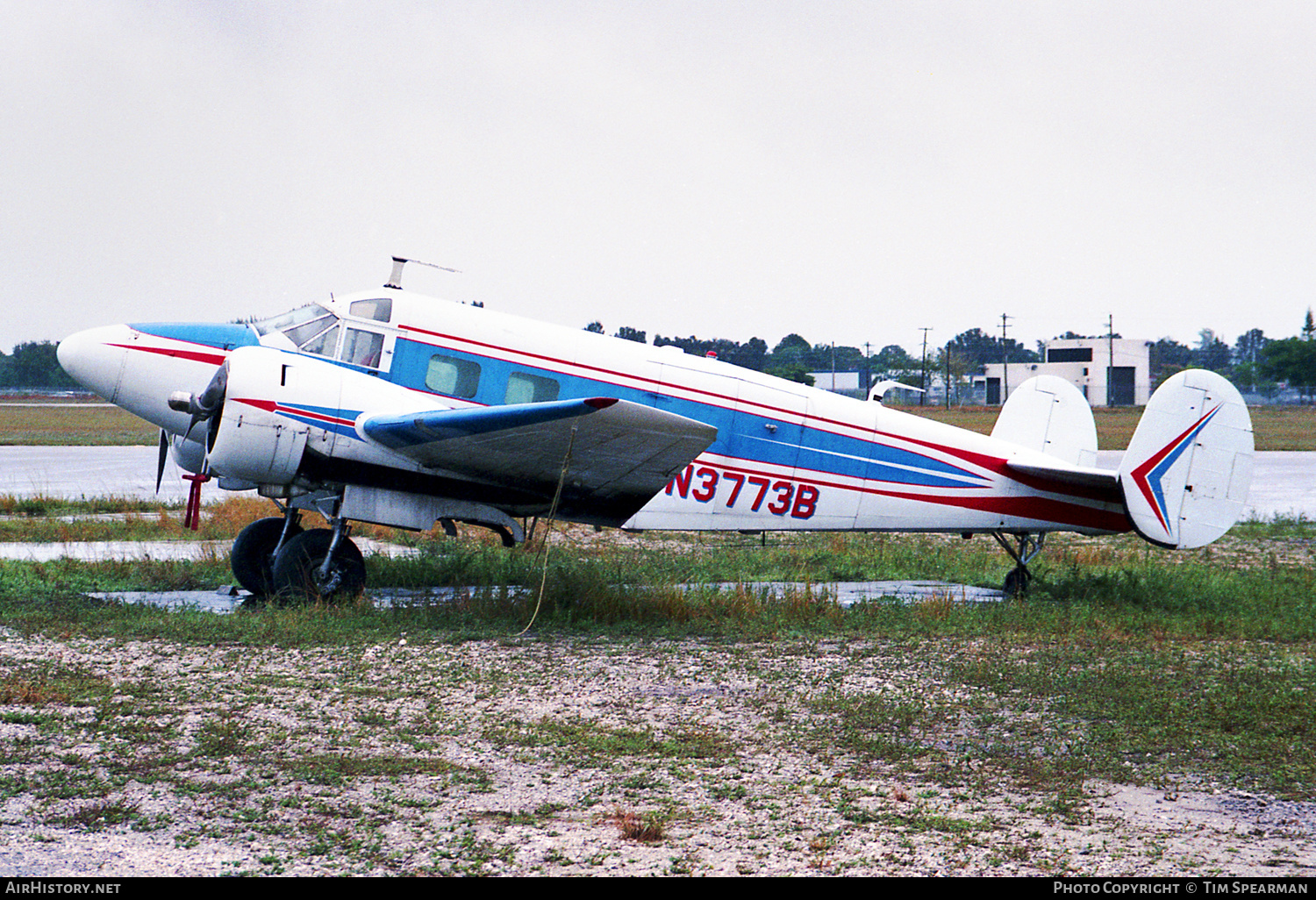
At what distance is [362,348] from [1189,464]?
8.62 meters

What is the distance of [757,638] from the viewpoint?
9141mm

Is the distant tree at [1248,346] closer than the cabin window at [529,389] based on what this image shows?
No

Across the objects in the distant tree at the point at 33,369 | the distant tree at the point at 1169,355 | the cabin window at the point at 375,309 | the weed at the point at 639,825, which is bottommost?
the distant tree at the point at 33,369

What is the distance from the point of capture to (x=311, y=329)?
1038 centimetres

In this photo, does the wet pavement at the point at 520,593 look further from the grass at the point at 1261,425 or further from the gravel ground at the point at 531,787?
the grass at the point at 1261,425

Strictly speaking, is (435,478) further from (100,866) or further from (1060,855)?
(1060,855)

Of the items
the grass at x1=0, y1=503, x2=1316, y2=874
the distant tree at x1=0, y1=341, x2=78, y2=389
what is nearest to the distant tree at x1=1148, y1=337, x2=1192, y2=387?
the distant tree at x1=0, y1=341, x2=78, y2=389

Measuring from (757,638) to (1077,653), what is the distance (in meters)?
2.59

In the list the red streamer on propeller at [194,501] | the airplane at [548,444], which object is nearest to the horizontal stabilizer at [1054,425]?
the airplane at [548,444]

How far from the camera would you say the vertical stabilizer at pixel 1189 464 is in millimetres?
11180

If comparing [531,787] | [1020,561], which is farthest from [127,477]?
[531,787]

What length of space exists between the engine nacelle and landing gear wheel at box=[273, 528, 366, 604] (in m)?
0.82

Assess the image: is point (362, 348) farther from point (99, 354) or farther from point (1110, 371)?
point (1110, 371)

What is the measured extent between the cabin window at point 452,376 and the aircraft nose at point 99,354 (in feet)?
9.57
